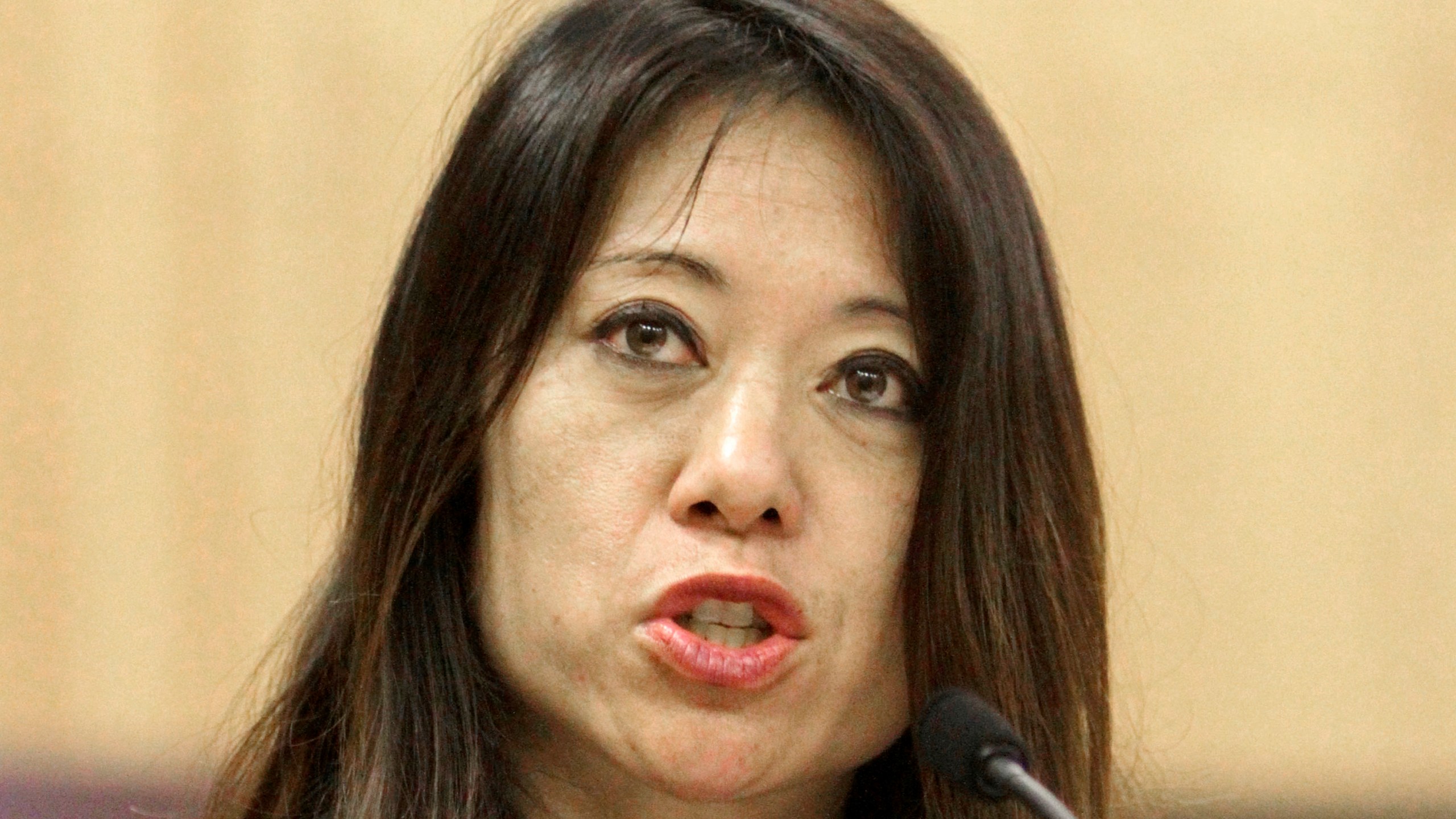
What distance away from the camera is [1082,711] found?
1.66 meters

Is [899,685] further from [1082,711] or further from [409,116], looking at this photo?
[409,116]

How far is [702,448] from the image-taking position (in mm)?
1406

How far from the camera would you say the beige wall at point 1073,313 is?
2.80m

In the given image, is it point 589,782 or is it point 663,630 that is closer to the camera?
point 663,630

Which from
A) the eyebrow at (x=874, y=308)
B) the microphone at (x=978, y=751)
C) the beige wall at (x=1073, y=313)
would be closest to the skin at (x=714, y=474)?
the eyebrow at (x=874, y=308)

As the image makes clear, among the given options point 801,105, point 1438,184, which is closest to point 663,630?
point 801,105

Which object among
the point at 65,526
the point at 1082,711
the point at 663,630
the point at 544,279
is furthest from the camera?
the point at 65,526

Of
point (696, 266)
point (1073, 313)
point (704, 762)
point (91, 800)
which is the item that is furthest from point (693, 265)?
point (1073, 313)

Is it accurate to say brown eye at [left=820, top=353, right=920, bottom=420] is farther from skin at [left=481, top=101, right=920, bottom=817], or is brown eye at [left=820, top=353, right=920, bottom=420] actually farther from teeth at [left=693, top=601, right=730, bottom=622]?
teeth at [left=693, top=601, right=730, bottom=622]

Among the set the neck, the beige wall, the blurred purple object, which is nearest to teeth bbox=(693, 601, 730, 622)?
the neck

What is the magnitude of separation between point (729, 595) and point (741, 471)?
100mm

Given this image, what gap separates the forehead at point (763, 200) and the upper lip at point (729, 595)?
0.83ft

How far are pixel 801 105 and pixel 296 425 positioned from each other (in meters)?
1.54

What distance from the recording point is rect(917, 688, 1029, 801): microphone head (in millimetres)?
1203
